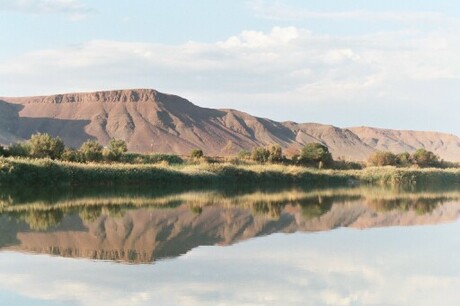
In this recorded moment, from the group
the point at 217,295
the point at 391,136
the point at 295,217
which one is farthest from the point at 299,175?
the point at 391,136

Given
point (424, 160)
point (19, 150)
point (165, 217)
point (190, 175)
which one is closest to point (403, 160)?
point (424, 160)

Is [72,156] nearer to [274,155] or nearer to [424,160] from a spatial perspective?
[274,155]

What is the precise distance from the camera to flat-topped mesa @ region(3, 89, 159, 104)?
135625 millimetres

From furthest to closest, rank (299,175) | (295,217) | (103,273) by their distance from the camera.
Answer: (299,175) < (295,217) < (103,273)

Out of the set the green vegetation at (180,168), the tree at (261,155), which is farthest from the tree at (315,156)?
the tree at (261,155)

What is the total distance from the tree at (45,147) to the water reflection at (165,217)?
31.2ft

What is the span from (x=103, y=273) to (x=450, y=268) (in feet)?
19.5

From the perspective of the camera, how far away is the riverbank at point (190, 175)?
31.8 metres

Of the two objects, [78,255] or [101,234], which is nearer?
[78,255]

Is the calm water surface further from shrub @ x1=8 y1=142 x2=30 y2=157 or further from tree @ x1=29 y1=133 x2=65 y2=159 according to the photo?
tree @ x1=29 y1=133 x2=65 y2=159

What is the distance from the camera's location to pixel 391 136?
178 meters

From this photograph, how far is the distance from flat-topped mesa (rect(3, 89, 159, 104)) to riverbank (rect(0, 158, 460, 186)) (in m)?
90.9

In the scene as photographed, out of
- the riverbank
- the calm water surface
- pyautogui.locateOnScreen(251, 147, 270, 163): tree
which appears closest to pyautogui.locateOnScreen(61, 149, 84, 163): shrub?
the riverbank

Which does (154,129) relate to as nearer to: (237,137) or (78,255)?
(237,137)
